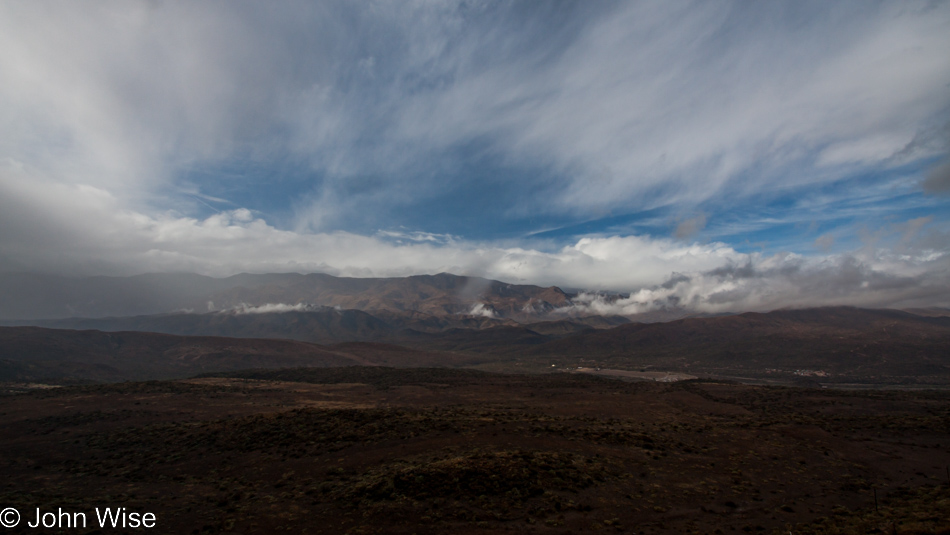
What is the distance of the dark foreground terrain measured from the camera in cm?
1964

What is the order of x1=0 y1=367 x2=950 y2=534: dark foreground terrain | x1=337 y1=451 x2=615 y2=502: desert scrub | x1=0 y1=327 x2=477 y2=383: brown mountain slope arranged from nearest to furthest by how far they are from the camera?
1. x1=0 y1=367 x2=950 y2=534: dark foreground terrain
2. x1=337 y1=451 x2=615 y2=502: desert scrub
3. x1=0 y1=327 x2=477 y2=383: brown mountain slope

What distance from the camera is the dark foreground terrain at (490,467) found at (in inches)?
773

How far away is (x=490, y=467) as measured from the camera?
2498cm

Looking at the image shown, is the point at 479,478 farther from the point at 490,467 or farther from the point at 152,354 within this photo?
the point at 152,354

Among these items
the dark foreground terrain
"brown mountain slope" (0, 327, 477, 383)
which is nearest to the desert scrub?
the dark foreground terrain

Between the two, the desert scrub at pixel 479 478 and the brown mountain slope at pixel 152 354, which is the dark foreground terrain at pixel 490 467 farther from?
the brown mountain slope at pixel 152 354

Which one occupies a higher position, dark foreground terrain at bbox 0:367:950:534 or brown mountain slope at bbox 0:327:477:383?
dark foreground terrain at bbox 0:367:950:534

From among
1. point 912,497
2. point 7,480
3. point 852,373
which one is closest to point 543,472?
point 912,497

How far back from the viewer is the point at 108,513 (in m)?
20.3

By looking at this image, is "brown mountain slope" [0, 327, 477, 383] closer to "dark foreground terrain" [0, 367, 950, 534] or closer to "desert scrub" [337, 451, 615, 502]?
"dark foreground terrain" [0, 367, 950, 534]

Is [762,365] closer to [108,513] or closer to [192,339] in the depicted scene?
[108,513]

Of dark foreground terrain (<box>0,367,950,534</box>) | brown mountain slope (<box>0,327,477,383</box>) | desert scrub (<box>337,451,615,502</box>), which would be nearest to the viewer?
dark foreground terrain (<box>0,367,950,534</box>)

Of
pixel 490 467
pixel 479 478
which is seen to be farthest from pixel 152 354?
pixel 479 478

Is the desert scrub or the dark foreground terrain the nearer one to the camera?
the dark foreground terrain
